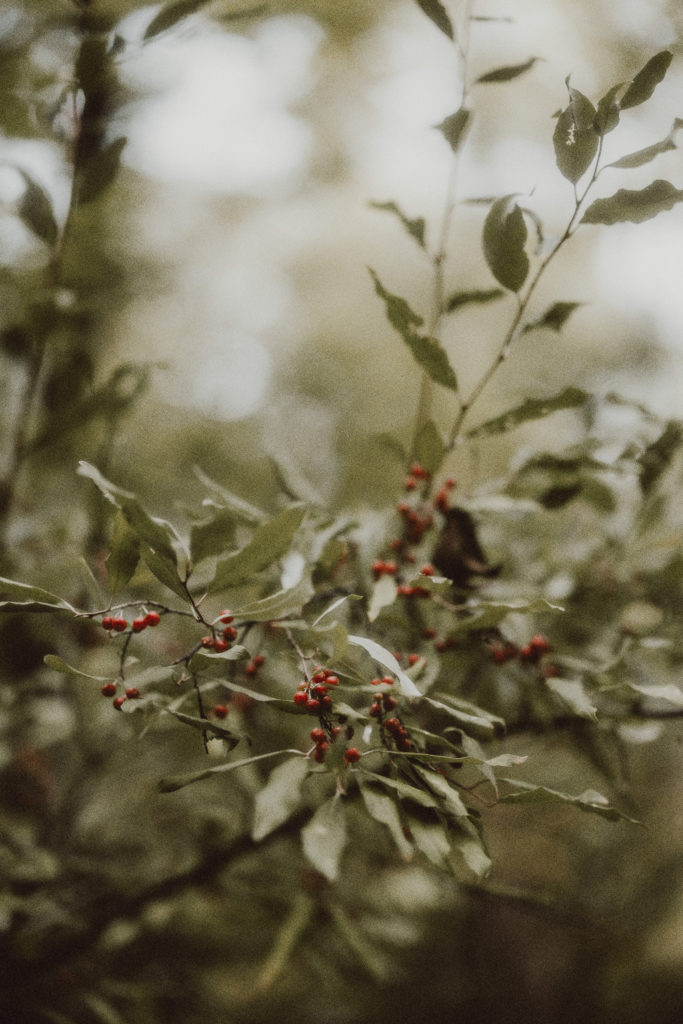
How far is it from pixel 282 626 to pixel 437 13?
525mm

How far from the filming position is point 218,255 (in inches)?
94.7

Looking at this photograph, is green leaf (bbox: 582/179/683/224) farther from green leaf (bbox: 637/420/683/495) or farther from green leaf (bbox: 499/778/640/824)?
green leaf (bbox: 499/778/640/824)

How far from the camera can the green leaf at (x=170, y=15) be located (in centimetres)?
64

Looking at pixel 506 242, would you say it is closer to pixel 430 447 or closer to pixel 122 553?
pixel 430 447

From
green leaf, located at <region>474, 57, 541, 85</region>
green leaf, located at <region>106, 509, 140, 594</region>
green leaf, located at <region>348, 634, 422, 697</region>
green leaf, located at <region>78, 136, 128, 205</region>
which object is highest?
green leaf, located at <region>474, 57, 541, 85</region>

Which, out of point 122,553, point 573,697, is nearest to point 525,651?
point 573,697

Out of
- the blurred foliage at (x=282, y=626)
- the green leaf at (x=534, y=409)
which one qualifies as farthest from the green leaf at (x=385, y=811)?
the green leaf at (x=534, y=409)

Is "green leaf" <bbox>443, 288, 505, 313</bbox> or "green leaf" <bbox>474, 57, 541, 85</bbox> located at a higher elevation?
"green leaf" <bbox>474, 57, 541, 85</bbox>

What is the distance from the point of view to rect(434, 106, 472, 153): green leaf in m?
0.56

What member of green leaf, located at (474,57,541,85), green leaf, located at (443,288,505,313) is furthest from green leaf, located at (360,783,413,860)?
green leaf, located at (474,57,541,85)

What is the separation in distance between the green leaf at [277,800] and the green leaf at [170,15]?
2.22 ft

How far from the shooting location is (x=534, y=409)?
63 cm

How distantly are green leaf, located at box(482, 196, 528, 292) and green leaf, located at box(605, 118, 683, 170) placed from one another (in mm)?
76

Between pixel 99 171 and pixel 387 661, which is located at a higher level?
pixel 99 171
